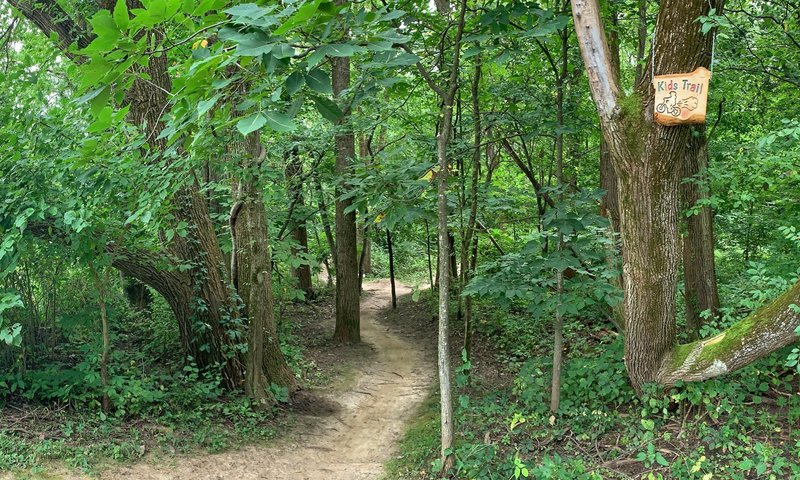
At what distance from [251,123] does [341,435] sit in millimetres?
5147

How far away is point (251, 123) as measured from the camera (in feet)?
5.96

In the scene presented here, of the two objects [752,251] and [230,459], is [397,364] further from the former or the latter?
[752,251]

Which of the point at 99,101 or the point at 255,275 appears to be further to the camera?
the point at 255,275

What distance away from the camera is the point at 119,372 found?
595cm

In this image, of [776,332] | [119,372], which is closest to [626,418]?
[776,332]

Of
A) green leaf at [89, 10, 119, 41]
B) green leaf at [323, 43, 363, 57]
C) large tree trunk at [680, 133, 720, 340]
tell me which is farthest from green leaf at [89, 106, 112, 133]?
large tree trunk at [680, 133, 720, 340]

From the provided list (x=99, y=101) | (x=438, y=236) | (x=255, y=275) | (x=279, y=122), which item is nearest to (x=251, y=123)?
(x=279, y=122)

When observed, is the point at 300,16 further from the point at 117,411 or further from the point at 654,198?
the point at 117,411

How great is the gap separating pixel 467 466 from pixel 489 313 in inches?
237

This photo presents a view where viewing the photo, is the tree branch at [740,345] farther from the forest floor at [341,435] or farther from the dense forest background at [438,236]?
the forest floor at [341,435]

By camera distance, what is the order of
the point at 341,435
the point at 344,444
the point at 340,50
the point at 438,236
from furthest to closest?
the point at 341,435, the point at 344,444, the point at 438,236, the point at 340,50

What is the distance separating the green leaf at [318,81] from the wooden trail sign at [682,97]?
2.90 m

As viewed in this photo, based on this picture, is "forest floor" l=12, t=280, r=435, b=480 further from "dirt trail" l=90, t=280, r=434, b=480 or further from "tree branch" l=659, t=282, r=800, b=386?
"tree branch" l=659, t=282, r=800, b=386

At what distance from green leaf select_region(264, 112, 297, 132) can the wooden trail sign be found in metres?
3.06
